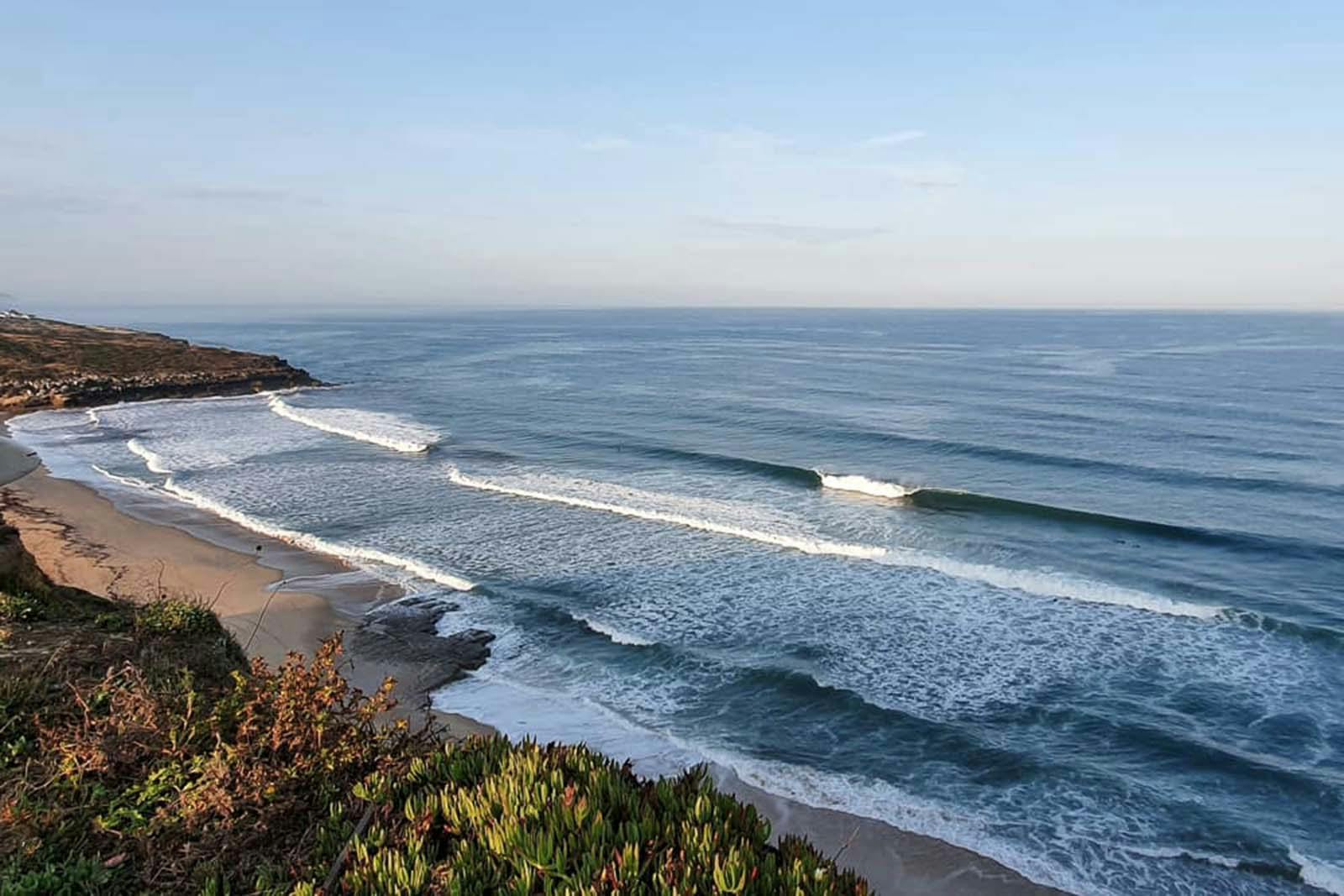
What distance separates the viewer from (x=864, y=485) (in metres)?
28.0

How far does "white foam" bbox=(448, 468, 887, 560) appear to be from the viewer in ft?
72.2

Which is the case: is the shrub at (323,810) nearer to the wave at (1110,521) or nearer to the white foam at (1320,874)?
the white foam at (1320,874)

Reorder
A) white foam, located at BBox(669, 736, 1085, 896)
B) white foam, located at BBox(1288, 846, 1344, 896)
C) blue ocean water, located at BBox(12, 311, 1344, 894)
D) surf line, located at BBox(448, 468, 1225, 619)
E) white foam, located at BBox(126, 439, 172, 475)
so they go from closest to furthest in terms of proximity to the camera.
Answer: white foam, located at BBox(1288, 846, 1344, 896), white foam, located at BBox(669, 736, 1085, 896), blue ocean water, located at BBox(12, 311, 1344, 894), surf line, located at BBox(448, 468, 1225, 619), white foam, located at BBox(126, 439, 172, 475)

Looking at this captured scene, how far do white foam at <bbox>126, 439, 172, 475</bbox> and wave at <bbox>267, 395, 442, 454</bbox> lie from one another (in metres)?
7.19

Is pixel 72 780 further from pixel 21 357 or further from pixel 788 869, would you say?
pixel 21 357

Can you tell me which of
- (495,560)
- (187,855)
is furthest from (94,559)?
(187,855)

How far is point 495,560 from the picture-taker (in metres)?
21.0

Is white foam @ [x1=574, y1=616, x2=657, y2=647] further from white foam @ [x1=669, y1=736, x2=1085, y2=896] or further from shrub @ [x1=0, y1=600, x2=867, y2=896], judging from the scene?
shrub @ [x1=0, y1=600, x2=867, y2=896]

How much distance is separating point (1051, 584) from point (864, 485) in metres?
9.12

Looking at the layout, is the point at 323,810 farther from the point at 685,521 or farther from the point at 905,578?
the point at 685,521

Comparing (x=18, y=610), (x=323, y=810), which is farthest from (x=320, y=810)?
(x=18, y=610)

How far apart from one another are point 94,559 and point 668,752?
53.0 feet

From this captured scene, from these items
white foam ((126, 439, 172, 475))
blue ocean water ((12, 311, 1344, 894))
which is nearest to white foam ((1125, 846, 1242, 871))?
blue ocean water ((12, 311, 1344, 894))

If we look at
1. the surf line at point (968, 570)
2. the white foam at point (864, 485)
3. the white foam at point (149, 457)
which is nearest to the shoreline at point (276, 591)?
the white foam at point (149, 457)
